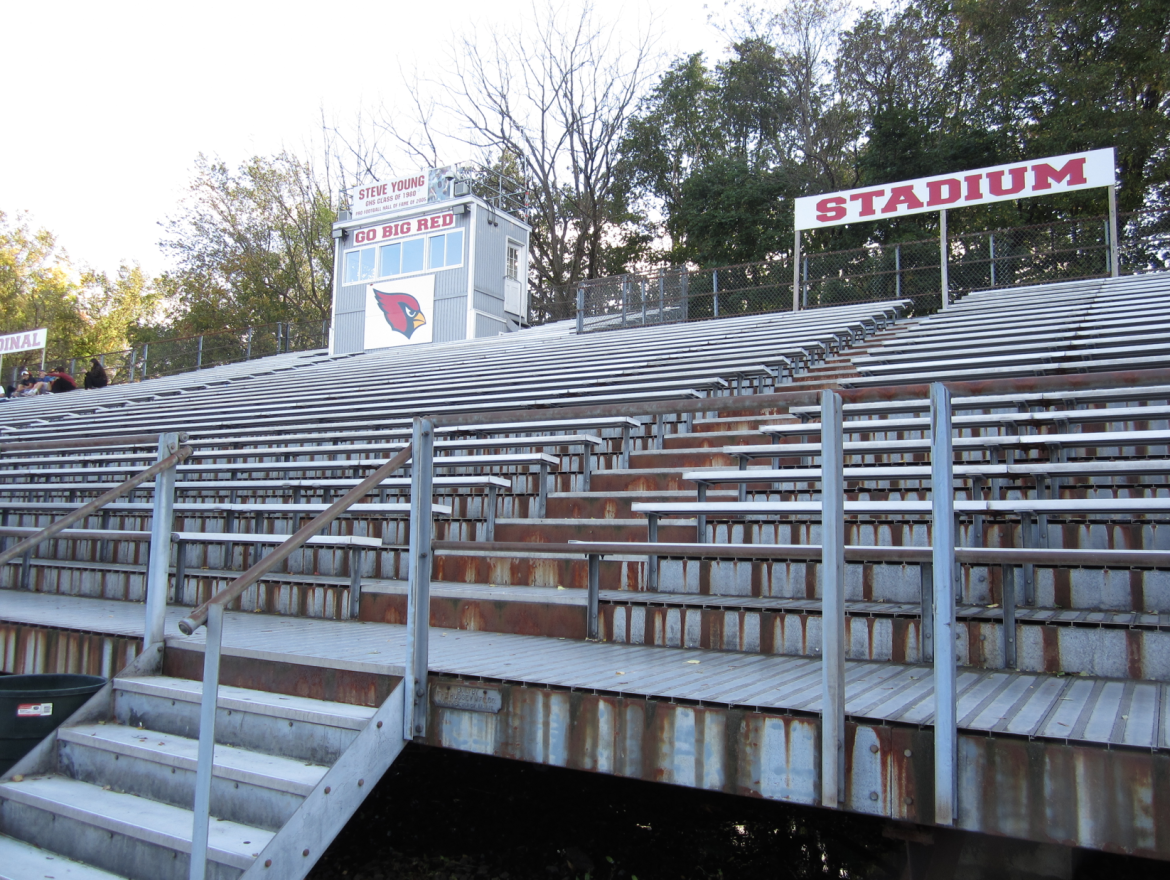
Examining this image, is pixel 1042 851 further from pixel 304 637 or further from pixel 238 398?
pixel 238 398

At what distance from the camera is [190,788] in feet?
9.99

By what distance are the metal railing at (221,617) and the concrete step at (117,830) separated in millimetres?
129

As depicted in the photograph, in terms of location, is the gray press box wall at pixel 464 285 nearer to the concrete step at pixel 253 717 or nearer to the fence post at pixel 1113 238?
the fence post at pixel 1113 238

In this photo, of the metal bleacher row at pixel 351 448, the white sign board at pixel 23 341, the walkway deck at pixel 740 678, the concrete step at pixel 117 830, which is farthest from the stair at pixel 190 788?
the white sign board at pixel 23 341

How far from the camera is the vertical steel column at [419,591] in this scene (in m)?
2.99

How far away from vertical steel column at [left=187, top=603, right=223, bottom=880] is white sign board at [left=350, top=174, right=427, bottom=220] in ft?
60.2

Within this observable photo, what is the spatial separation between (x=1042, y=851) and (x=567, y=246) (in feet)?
104

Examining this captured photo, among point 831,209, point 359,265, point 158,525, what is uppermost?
point 359,265

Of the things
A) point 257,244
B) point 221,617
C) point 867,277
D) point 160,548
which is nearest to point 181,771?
point 221,617

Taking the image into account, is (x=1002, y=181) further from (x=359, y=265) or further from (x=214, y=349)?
(x=214, y=349)

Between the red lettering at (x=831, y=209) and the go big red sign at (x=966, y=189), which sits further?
the red lettering at (x=831, y=209)

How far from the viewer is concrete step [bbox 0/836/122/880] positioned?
9.37 feet

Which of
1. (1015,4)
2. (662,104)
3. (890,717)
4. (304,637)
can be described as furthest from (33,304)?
(890,717)

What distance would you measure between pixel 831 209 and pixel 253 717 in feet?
38.2
